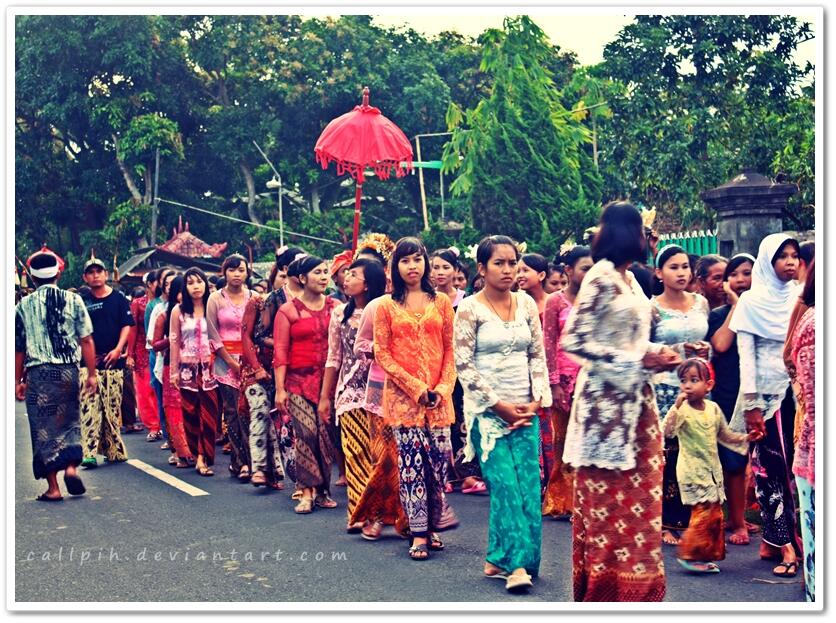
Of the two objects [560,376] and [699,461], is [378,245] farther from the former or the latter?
[699,461]

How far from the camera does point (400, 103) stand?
33062mm

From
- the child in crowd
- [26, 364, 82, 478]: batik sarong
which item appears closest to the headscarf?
the child in crowd

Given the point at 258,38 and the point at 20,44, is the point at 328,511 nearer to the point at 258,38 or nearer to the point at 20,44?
the point at 20,44

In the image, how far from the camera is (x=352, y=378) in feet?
25.3

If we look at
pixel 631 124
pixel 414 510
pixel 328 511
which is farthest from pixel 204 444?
pixel 631 124

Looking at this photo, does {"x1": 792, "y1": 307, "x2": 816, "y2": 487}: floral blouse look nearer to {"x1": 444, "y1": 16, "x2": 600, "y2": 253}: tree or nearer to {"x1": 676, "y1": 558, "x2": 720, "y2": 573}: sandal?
{"x1": 676, "y1": 558, "x2": 720, "y2": 573}: sandal

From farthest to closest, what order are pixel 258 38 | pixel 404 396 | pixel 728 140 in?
pixel 258 38
pixel 728 140
pixel 404 396

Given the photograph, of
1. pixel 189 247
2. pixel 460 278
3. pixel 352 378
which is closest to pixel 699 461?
pixel 352 378

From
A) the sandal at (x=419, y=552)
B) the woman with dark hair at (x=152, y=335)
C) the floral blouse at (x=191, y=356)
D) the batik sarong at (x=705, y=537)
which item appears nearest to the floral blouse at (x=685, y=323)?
the batik sarong at (x=705, y=537)

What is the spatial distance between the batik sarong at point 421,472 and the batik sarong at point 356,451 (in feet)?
2.17

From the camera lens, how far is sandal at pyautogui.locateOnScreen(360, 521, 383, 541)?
7344 millimetres

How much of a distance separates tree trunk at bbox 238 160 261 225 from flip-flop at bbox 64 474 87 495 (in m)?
28.1

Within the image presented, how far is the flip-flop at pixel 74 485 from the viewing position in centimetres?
896

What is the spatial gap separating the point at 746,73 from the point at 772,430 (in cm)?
716
